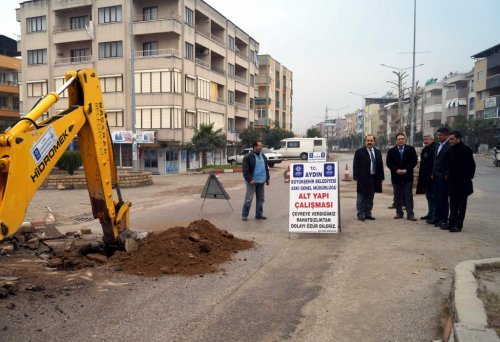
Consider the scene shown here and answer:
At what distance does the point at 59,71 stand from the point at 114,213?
137 ft

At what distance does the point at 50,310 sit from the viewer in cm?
475

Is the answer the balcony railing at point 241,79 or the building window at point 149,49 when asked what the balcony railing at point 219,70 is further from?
the building window at point 149,49

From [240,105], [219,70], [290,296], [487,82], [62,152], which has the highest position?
[487,82]

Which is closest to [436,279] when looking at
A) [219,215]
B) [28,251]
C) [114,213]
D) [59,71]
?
[114,213]

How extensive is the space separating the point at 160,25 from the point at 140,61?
3.48 metres

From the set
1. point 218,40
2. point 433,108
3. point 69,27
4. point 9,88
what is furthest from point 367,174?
point 433,108

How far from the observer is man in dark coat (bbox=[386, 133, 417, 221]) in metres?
10.4

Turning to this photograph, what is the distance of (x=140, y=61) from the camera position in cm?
3944

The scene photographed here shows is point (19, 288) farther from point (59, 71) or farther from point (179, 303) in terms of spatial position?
point (59, 71)

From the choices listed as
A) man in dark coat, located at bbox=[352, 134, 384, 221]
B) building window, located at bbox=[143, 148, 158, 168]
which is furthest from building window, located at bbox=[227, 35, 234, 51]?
man in dark coat, located at bbox=[352, 134, 384, 221]

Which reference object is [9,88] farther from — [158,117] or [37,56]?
[158,117]

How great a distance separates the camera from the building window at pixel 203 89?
4341cm

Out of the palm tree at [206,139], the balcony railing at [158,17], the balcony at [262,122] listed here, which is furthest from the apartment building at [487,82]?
the balcony railing at [158,17]

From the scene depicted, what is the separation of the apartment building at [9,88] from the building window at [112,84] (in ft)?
64.2
